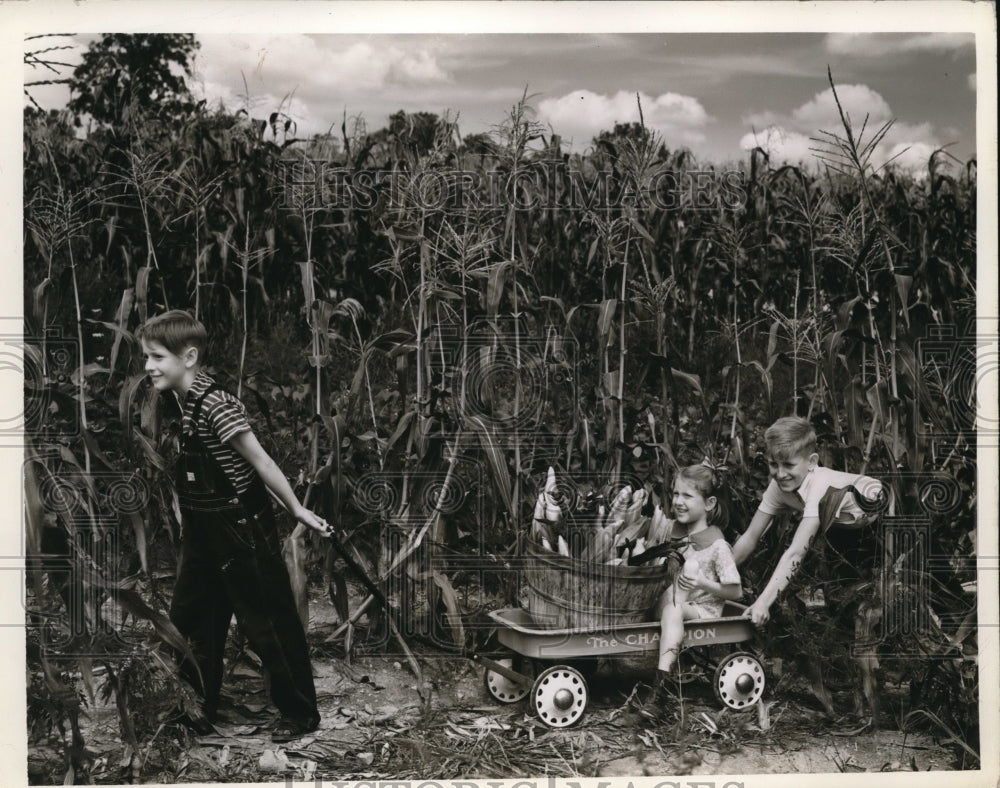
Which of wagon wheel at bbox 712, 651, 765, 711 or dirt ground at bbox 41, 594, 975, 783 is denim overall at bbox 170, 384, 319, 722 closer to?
dirt ground at bbox 41, 594, 975, 783

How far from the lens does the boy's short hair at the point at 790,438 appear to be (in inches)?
171

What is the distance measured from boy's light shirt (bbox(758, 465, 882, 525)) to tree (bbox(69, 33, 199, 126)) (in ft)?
9.18

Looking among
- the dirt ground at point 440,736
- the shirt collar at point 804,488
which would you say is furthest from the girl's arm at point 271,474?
the shirt collar at point 804,488

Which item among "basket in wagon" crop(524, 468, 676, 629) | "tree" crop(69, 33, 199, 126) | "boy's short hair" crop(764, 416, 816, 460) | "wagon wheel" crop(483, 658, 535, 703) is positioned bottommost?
"wagon wheel" crop(483, 658, 535, 703)

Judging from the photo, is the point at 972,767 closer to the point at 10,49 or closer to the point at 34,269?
the point at 34,269

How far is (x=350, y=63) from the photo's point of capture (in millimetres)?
4246

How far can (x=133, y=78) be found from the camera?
4207 millimetres

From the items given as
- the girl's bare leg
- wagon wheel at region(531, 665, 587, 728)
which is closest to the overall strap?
wagon wheel at region(531, 665, 587, 728)

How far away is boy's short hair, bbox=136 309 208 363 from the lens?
13.7 feet

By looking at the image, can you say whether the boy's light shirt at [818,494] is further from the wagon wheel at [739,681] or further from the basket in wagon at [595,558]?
the wagon wheel at [739,681]

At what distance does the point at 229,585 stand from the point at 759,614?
6.91ft

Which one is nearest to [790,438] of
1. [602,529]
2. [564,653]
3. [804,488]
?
[804,488]

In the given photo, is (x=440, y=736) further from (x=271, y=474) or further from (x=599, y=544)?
(x=271, y=474)

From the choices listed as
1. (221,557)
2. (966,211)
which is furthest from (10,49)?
(966,211)
